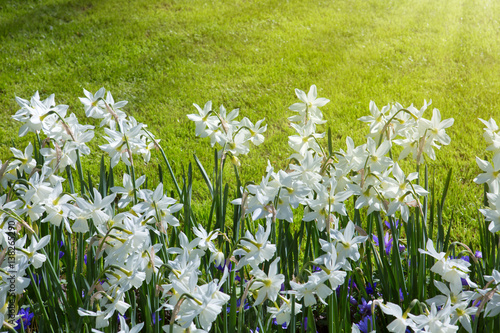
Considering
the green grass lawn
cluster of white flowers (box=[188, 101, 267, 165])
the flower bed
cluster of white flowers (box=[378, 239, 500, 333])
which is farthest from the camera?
the green grass lawn

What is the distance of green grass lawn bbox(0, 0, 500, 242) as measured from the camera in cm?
440

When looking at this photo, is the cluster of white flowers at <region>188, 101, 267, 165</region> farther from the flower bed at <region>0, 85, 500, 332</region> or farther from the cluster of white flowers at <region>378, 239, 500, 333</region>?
the cluster of white flowers at <region>378, 239, 500, 333</region>

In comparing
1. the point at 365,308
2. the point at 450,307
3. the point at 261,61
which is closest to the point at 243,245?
the point at 450,307

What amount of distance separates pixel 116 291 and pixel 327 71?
4657mm

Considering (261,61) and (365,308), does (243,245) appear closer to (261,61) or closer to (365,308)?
(365,308)

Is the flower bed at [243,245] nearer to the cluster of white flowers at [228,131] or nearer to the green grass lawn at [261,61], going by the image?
the cluster of white flowers at [228,131]

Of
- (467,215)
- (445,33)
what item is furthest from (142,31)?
(467,215)

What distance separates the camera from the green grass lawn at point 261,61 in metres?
4.40

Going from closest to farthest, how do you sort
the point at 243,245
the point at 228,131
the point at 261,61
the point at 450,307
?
the point at 450,307 < the point at 243,245 < the point at 228,131 < the point at 261,61

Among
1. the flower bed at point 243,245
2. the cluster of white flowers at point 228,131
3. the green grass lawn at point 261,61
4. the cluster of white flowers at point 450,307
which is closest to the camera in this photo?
the cluster of white flowers at point 450,307

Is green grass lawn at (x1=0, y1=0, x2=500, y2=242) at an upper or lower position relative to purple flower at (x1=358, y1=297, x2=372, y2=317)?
upper

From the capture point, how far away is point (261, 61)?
19.0 ft

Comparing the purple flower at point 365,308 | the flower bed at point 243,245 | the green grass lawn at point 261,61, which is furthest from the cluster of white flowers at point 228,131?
the green grass lawn at point 261,61

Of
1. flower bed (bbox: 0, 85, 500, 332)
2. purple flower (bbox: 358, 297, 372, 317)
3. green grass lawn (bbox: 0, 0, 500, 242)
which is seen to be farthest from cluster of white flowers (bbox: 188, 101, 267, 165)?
green grass lawn (bbox: 0, 0, 500, 242)
